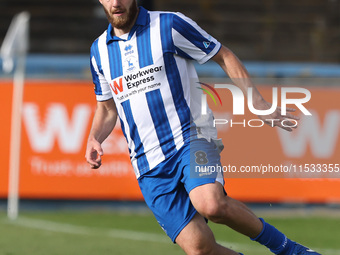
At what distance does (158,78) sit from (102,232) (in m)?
4.47

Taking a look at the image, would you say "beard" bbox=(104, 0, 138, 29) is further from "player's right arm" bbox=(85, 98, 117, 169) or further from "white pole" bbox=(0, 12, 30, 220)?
"white pole" bbox=(0, 12, 30, 220)

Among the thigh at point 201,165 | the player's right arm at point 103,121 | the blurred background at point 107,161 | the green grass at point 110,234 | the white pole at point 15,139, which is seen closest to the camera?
the thigh at point 201,165

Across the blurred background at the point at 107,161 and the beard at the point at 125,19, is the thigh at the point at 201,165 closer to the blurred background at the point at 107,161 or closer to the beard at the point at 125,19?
the beard at the point at 125,19

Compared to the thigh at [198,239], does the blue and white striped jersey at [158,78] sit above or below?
above

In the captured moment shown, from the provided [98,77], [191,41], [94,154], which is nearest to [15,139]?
[98,77]

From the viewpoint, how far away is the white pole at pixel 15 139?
10420 millimetres

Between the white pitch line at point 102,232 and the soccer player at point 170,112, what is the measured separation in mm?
2974

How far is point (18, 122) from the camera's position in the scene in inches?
416

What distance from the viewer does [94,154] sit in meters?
4.97

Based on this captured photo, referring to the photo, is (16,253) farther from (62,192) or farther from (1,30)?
(1,30)

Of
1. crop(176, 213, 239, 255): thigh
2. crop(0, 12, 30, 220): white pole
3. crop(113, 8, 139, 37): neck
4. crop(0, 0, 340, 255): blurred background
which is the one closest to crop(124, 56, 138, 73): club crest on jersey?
crop(113, 8, 139, 37): neck

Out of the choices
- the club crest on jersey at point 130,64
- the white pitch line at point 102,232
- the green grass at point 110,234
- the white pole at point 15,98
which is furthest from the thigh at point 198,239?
the white pole at point 15,98

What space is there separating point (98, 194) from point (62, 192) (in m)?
0.50

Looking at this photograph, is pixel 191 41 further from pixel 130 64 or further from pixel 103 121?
pixel 103 121
